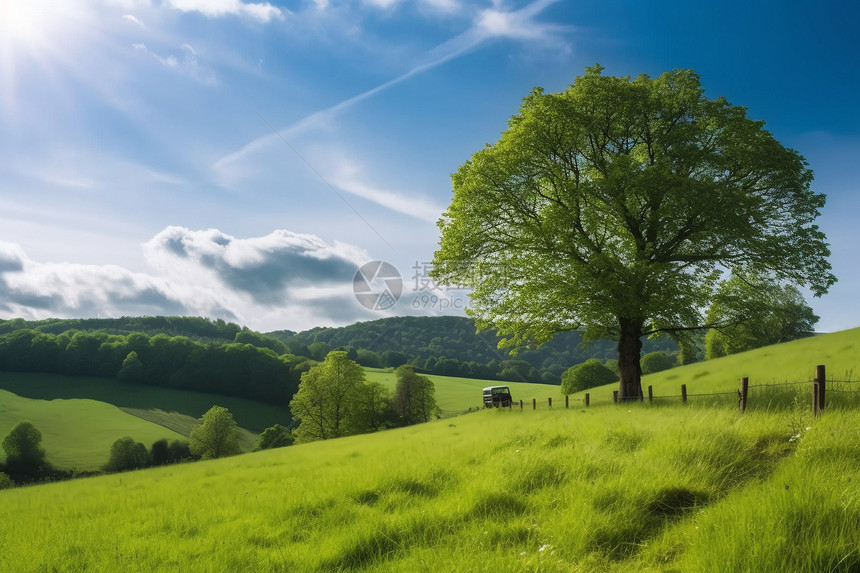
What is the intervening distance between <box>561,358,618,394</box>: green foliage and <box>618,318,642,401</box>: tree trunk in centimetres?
4189

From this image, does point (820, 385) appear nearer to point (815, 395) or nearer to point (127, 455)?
point (815, 395)

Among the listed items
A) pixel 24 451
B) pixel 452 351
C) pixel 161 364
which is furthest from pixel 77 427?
pixel 452 351

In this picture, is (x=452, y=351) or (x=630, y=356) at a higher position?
(x=630, y=356)

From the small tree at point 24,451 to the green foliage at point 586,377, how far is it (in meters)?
72.8

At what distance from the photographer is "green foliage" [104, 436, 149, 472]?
2234 inches

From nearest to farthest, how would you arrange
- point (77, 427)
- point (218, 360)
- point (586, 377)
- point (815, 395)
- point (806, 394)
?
point (815, 395) < point (806, 394) < point (586, 377) < point (77, 427) < point (218, 360)

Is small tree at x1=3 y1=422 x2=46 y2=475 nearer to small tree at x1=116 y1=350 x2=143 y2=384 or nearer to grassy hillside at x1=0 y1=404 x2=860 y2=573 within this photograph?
small tree at x1=116 y1=350 x2=143 y2=384

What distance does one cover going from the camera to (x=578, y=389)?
198 feet

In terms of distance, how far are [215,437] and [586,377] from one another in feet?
182

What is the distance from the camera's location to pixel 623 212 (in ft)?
59.6

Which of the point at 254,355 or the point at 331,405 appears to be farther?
the point at 254,355

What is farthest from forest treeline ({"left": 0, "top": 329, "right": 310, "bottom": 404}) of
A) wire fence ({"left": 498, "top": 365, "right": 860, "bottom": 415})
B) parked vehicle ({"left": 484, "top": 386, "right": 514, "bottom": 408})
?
wire fence ({"left": 498, "top": 365, "right": 860, "bottom": 415})

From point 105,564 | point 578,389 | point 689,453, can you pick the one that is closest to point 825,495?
point 689,453

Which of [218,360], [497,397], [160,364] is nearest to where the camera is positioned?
[497,397]
